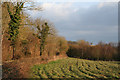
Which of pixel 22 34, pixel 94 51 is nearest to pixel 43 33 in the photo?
pixel 22 34

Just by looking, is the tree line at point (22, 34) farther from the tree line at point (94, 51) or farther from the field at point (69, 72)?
the tree line at point (94, 51)

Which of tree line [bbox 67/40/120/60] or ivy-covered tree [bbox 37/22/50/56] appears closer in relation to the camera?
ivy-covered tree [bbox 37/22/50/56]

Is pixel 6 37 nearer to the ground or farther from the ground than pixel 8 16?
nearer to the ground

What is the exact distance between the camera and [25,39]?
15.7m

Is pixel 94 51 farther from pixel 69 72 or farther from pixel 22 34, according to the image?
pixel 69 72

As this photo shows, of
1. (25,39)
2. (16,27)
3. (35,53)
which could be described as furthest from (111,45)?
(16,27)

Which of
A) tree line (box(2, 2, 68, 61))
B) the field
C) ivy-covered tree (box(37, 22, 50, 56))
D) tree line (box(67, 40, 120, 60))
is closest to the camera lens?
the field

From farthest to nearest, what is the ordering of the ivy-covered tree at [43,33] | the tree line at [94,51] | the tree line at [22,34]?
the tree line at [94,51]
the ivy-covered tree at [43,33]
the tree line at [22,34]

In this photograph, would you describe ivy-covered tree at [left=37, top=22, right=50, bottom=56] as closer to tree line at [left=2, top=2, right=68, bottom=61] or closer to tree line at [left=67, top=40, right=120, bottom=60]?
tree line at [left=2, top=2, right=68, bottom=61]

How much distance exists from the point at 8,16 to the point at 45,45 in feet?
23.2

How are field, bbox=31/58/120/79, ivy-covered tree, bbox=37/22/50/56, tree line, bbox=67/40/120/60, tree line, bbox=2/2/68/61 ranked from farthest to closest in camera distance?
tree line, bbox=67/40/120/60, ivy-covered tree, bbox=37/22/50/56, tree line, bbox=2/2/68/61, field, bbox=31/58/120/79

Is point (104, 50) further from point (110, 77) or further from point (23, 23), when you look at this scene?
point (110, 77)

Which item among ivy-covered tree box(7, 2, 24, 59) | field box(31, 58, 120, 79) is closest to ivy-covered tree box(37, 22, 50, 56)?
ivy-covered tree box(7, 2, 24, 59)

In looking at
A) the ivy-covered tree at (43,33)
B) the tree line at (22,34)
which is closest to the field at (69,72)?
the tree line at (22,34)
